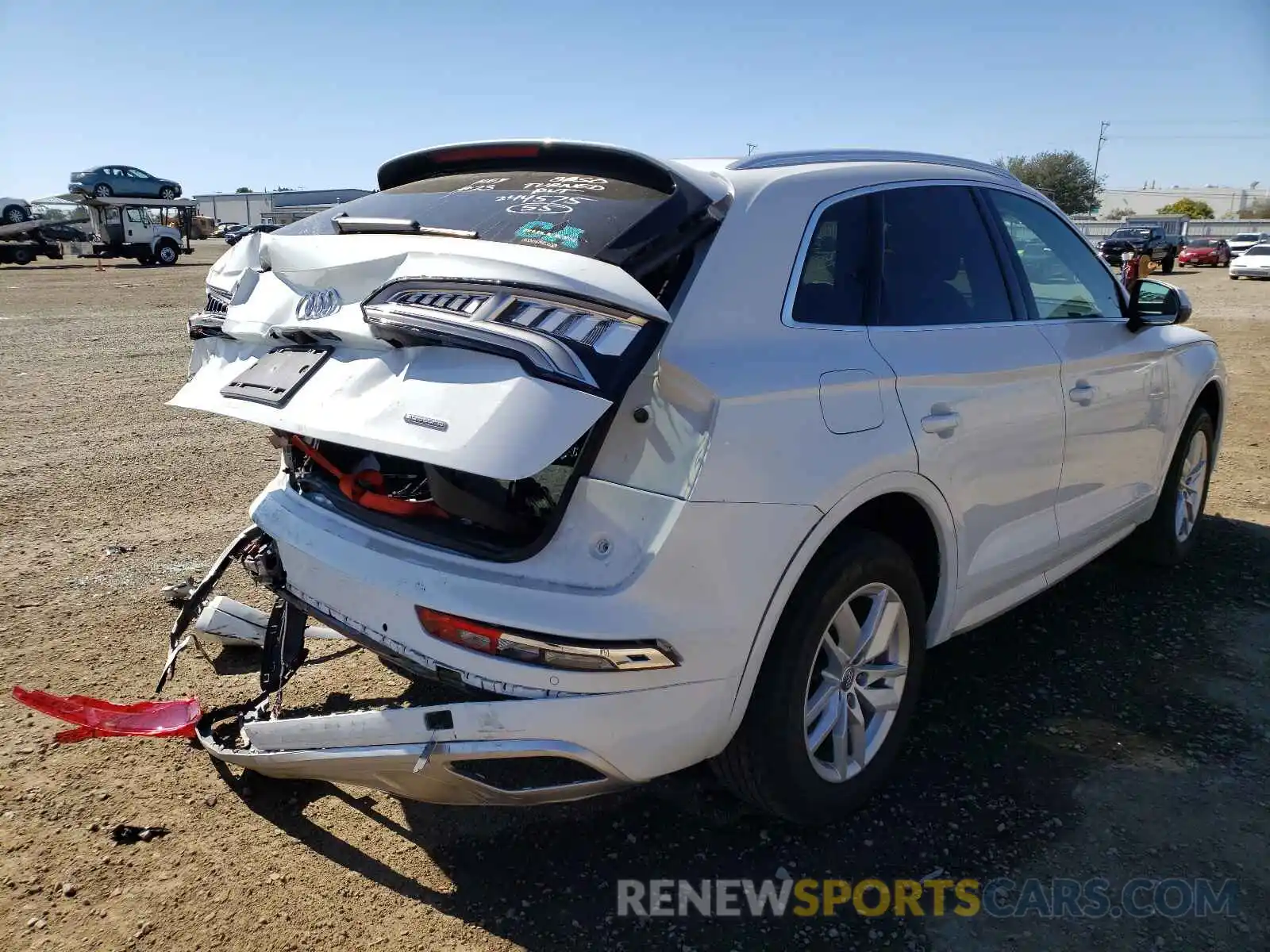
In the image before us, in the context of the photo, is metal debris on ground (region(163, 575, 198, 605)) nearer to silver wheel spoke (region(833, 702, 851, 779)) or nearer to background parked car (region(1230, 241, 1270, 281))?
silver wheel spoke (region(833, 702, 851, 779))

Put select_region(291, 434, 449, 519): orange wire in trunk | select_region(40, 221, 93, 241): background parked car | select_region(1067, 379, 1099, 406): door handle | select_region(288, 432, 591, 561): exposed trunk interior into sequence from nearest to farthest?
1. select_region(288, 432, 591, 561): exposed trunk interior
2. select_region(291, 434, 449, 519): orange wire in trunk
3. select_region(1067, 379, 1099, 406): door handle
4. select_region(40, 221, 93, 241): background parked car

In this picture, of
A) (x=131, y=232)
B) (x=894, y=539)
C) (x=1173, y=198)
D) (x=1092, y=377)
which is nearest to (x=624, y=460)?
(x=894, y=539)

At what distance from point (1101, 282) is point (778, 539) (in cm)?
255

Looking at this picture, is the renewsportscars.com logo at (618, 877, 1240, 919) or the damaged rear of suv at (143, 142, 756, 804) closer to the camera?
the damaged rear of suv at (143, 142, 756, 804)

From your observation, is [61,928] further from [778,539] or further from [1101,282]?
[1101,282]

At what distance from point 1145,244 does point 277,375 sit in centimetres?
3394

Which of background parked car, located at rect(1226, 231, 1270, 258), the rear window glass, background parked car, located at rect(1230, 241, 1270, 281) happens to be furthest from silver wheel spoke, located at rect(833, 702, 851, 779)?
background parked car, located at rect(1226, 231, 1270, 258)

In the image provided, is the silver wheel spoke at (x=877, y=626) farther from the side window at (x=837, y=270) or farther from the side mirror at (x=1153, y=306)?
the side mirror at (x=1153, y=306)

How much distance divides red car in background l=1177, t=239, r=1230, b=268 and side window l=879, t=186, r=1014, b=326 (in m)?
41.1

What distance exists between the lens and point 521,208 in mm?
2572

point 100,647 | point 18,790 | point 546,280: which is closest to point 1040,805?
point 546,280

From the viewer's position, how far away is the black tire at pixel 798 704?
95.0 inches

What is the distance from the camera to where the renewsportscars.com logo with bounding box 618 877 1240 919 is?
248cm

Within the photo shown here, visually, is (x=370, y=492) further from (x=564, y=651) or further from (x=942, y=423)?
(x=942, y=423)
